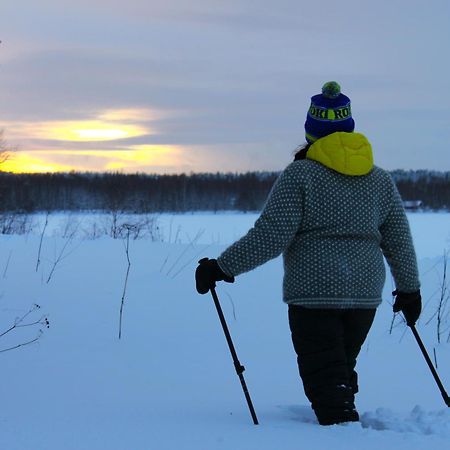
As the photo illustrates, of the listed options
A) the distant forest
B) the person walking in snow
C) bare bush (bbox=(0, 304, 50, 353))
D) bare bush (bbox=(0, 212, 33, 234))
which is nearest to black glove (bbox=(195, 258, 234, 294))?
the person walking in snow

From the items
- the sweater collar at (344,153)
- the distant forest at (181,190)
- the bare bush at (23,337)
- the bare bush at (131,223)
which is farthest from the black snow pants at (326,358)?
the distant forest at (181,190)

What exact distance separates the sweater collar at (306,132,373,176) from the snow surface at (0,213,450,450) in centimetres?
114

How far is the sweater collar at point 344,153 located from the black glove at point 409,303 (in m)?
0.71

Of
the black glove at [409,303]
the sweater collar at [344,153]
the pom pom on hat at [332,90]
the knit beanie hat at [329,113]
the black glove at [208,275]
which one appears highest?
the pom pom on hat at [332,90]

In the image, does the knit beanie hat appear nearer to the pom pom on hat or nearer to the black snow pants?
the pom pom on hat

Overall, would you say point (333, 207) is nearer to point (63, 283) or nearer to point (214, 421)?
point (214, 421)

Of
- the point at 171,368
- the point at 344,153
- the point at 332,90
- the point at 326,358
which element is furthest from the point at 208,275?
the point at 171,368

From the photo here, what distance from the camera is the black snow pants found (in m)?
2.92

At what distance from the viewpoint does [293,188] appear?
2.90 m

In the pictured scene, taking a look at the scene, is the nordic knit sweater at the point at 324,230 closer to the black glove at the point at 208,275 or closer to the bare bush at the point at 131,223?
the black glove at the point at 208,275

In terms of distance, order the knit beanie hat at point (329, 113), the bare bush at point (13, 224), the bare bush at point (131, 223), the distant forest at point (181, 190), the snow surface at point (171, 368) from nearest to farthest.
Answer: the snow surface at point (171, 368)
the knit beanie hat at point (329, 113)
the bare bush at point (131, 223)
the bare bush at point (13, 224)
the distant forest at point (181, 190)

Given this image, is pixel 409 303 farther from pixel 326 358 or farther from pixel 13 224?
pixel 13 224

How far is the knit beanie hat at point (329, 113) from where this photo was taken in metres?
3.07

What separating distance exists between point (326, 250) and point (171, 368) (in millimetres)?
1748
